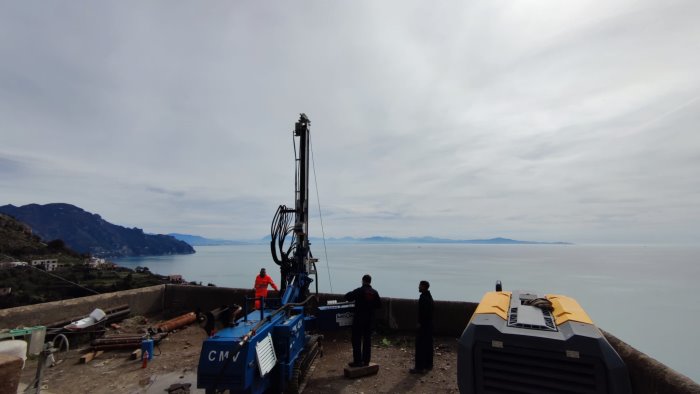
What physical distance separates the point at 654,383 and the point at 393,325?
6.14 meters

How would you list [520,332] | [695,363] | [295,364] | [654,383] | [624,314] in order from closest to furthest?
[520,332] → [654,383] → [295,364] → [695,363] → [624,314]

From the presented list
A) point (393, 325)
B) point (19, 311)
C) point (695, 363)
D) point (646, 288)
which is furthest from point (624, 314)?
point (19, 311)

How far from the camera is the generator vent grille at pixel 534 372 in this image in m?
3.17

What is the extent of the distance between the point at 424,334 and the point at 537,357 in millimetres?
3655

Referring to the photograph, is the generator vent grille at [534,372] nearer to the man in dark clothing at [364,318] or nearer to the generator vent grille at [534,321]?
the generator vent grille at [534,321]

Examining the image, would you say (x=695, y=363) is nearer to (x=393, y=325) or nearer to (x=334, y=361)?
(x=393, y=325)

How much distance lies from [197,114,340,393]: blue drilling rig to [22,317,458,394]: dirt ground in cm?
61

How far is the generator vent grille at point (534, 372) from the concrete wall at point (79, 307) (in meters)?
9.15

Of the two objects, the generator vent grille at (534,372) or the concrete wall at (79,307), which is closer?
the generator vent grille at (534,372)

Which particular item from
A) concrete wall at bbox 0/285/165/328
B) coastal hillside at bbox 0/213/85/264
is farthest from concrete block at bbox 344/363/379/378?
coastal hillside at bbox 0/213/85/264

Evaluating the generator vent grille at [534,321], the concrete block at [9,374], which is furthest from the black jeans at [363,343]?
the concrete block at [9,374]

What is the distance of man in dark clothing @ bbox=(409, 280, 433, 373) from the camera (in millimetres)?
6816

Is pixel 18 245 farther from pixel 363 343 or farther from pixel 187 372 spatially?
pixel 363 343

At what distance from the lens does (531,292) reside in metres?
5.21
